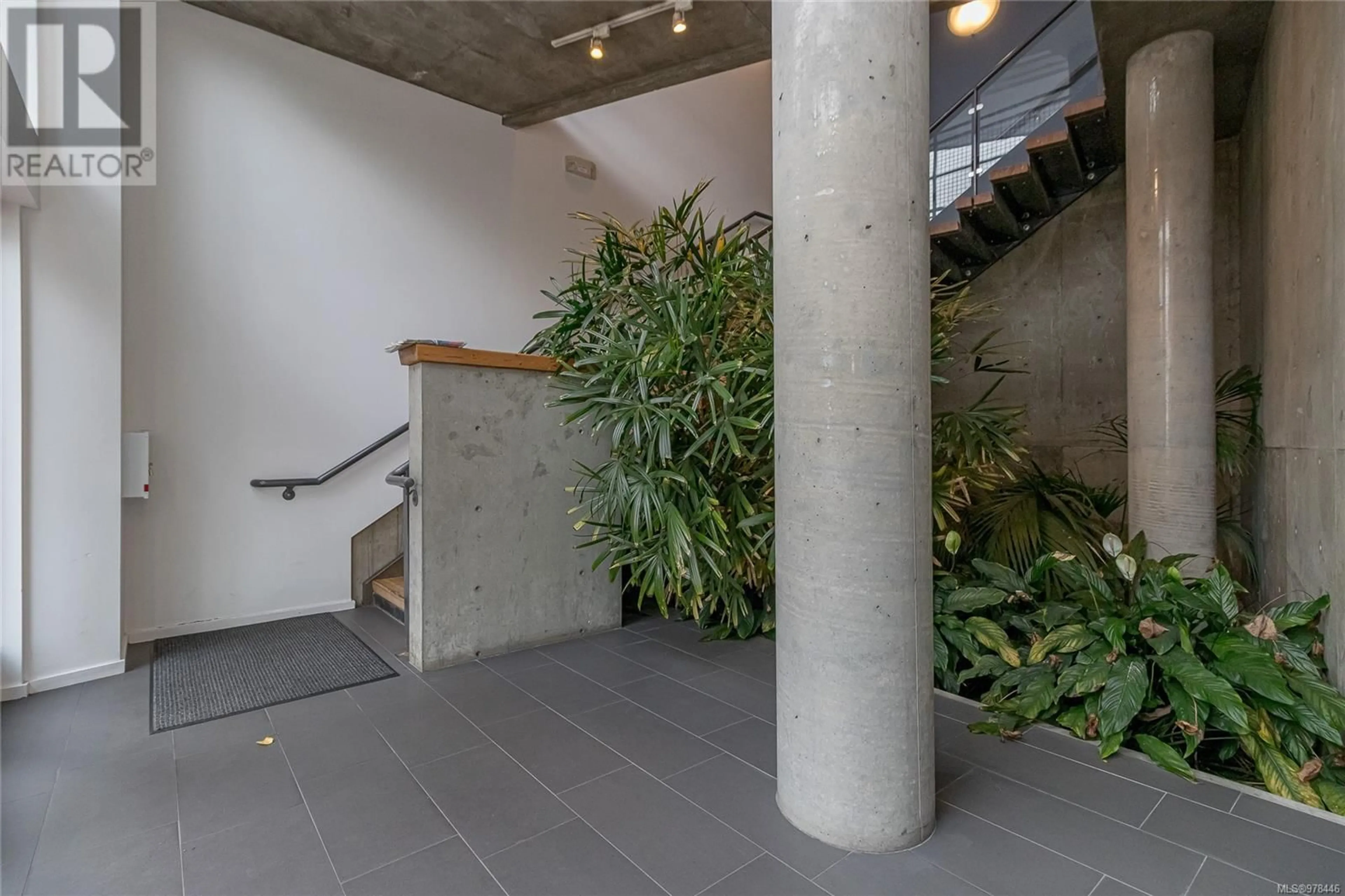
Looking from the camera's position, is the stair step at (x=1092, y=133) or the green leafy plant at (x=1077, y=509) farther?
the stair step at (x=1092, y=133)

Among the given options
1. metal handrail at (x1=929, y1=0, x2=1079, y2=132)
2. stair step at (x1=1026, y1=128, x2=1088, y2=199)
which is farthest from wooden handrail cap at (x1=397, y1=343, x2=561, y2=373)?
stair step at (x1=1026, y1=128, x2=1088, y2=199)

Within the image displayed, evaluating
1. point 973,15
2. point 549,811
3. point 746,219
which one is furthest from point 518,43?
point 549,811

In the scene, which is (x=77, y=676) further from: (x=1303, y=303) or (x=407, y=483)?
(x=1303, y=303)

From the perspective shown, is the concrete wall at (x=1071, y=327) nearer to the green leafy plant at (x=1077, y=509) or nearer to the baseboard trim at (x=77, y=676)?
the green leafy plant at (x=1077, y=509)

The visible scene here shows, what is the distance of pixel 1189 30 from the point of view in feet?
10.4

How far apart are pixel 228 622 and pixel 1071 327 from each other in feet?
19.1

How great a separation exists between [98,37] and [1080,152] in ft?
18.0

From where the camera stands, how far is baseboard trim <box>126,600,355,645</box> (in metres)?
3.18

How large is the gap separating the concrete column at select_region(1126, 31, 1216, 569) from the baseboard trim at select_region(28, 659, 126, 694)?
4877 millimetres

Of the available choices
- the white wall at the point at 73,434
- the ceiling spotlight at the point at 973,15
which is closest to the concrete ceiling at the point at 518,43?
the ceiling spotlight at the point at 973,15

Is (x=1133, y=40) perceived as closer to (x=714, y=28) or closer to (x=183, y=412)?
(x=714, y=28)

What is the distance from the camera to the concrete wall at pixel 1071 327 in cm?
453

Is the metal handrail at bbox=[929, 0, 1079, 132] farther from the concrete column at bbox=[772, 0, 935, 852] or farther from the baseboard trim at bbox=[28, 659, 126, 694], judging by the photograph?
the baseboard trim at bbox=[28, 659, 126, 694]

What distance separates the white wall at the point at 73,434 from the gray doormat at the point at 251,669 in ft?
1.06
